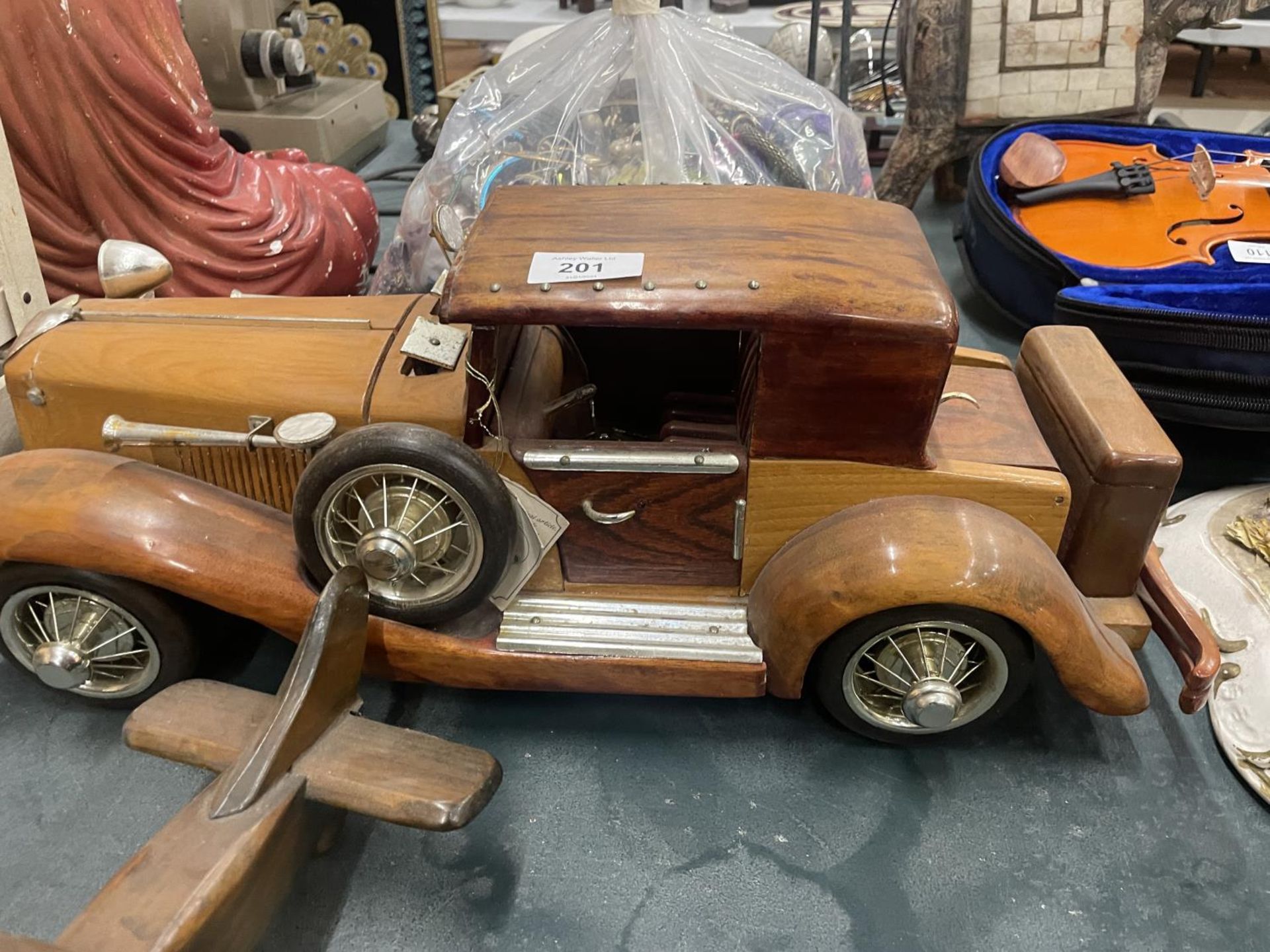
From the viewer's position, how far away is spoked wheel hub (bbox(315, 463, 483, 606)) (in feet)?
4.66

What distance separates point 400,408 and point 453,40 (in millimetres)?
4126

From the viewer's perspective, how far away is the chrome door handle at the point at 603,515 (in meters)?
1.51

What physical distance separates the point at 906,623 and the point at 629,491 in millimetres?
481

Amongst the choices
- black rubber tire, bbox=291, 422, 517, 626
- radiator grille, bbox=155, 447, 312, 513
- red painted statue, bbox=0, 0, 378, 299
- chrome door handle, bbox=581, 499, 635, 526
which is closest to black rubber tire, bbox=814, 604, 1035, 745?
chrome door handle, bbox=581, 499, 635, 526

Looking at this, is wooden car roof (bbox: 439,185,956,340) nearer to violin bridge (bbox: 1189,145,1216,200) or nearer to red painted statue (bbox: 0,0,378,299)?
red painted statue (bbox: 0,0,378,299)

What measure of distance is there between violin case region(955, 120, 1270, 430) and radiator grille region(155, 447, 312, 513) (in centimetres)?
190

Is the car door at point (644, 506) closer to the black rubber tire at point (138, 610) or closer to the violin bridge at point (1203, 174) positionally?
the black rubber tire at point (138, 610)

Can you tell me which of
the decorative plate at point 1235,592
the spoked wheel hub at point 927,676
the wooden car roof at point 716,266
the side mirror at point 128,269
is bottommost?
the decorative plate at point 1235,592

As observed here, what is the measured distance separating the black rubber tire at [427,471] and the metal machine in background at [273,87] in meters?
2.52

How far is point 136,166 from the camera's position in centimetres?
241

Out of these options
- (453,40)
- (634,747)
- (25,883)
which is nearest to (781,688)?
(634,747)

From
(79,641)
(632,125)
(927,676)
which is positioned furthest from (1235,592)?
(79,641)

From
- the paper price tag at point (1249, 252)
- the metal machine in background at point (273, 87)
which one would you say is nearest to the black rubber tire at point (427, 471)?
the paper price tag at point (1249, 252)

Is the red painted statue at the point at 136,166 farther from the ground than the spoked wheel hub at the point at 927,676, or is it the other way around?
the red painted statue at the point at 136,166
